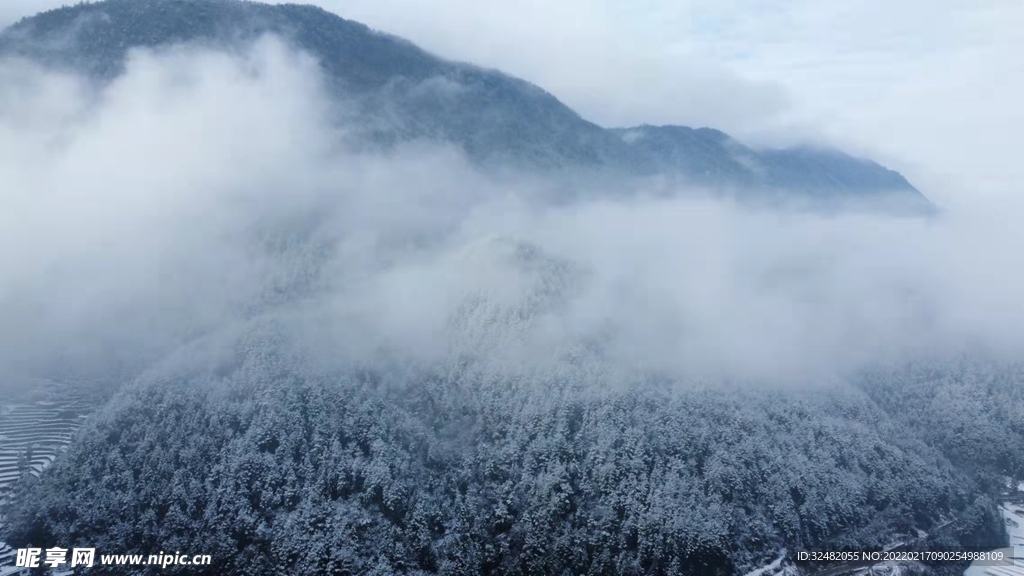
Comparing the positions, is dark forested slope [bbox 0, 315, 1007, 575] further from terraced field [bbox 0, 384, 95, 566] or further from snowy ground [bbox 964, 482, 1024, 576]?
terraced field [bbox 0, 384, 95, 566]

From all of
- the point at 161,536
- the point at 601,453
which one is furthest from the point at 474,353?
the point at 161,536

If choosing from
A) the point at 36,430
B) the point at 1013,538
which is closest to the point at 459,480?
the point at 36,430

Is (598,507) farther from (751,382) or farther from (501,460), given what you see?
(751,382)

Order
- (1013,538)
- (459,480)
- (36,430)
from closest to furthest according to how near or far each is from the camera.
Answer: (459,480) < (36,430) < (1013,538)

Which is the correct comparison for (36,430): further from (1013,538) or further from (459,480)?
(1013,538)

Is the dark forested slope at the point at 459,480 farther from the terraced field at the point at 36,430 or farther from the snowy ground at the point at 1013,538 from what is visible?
the terraced field at the point at 36,430

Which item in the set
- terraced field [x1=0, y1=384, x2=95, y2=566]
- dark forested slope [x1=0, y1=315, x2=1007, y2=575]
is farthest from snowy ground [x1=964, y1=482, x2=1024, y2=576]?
terraced field [x1=0, y1=384, x2=95, y2=566]

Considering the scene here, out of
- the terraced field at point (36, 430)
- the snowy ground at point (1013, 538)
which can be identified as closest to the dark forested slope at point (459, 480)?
the snowy ground at point (1013, 538)

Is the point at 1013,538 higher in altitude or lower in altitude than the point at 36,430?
higher
